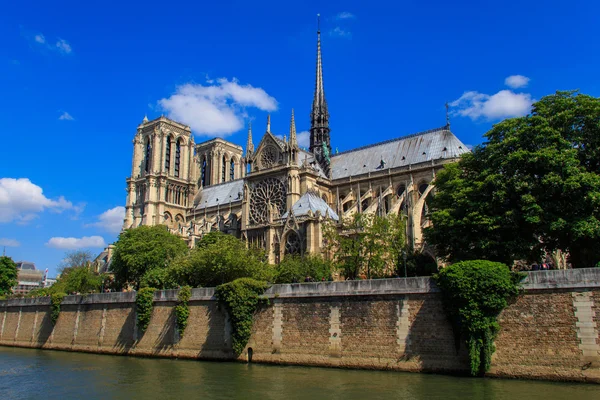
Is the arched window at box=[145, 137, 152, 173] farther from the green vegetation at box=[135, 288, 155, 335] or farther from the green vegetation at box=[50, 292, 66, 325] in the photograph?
the green vegetation at box=[135, 288, 155, 335]

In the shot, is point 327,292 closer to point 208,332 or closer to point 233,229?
point 208,332

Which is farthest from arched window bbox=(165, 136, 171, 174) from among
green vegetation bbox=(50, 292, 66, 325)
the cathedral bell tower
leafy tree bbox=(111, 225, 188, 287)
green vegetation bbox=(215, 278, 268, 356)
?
green vegetation bbox=(215, 278, 268, 356)

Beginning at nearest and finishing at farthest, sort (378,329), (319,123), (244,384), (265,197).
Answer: (244,384)
(378,329)
(265,197)
(319,123)

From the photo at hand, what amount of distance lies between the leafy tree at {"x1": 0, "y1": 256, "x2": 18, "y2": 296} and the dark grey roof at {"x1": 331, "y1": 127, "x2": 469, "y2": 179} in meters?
40.3

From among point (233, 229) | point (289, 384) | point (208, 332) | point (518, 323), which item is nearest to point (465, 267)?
point (518, 323)

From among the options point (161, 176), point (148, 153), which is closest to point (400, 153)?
point (161, 176)

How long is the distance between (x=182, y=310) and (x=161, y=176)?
186 ft

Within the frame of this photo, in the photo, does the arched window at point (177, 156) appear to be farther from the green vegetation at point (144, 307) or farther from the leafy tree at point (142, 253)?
the green vegetation at point (144, 307)

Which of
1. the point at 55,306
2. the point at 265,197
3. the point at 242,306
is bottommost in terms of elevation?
the point at 242,306

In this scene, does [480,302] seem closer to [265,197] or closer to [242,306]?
[242,306]

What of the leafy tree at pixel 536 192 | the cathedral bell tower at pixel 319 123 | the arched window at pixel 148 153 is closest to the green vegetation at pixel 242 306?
the leafy tree at pixel 536 192

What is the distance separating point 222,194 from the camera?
281ft

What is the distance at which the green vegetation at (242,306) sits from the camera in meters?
29.1

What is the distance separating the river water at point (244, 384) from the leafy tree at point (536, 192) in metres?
8.17
